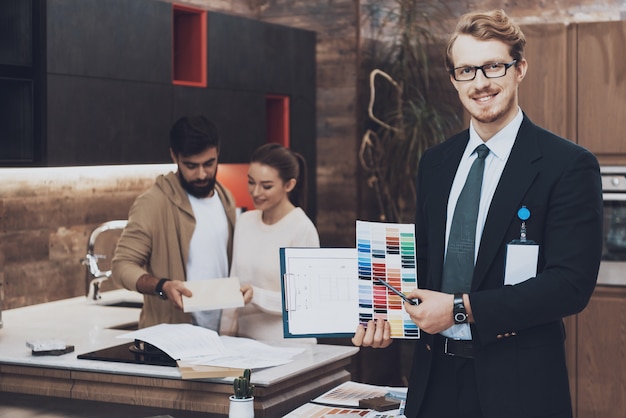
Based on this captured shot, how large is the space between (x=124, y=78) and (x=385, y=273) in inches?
91.6

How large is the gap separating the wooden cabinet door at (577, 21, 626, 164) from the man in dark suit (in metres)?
2.55

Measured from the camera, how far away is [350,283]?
2129mm

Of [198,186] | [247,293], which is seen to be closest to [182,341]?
[247,293]

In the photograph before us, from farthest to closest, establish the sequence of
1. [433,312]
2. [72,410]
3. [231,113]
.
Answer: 1. [231,113]
2. [72,410]
3. [433,312]

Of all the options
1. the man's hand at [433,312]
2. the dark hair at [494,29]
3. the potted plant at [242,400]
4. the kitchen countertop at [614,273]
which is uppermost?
the dark hair at [494,29]

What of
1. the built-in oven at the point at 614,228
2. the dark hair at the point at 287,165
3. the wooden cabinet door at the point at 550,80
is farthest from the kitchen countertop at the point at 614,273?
the dark hair at the point at 287,165

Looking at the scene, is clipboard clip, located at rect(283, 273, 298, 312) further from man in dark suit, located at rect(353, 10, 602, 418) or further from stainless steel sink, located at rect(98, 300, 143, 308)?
stainless steel sink, located at rect(98, 300, 143, 308)

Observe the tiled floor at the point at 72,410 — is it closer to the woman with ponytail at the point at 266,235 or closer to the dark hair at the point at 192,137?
the woman with ponytail at the point at 266,235

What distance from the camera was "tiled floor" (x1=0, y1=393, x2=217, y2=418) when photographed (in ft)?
8.61

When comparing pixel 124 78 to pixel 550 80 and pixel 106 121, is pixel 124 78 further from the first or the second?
pixel 550 80

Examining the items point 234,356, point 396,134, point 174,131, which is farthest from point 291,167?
point 396,134

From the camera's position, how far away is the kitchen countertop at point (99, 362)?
8.95 feet

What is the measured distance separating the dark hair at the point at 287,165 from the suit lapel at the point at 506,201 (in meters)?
1.83

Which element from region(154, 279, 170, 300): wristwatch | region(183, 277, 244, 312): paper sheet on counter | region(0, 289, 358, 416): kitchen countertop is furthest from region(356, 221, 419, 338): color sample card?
region(154, 279, 170, 300): wristwatch
